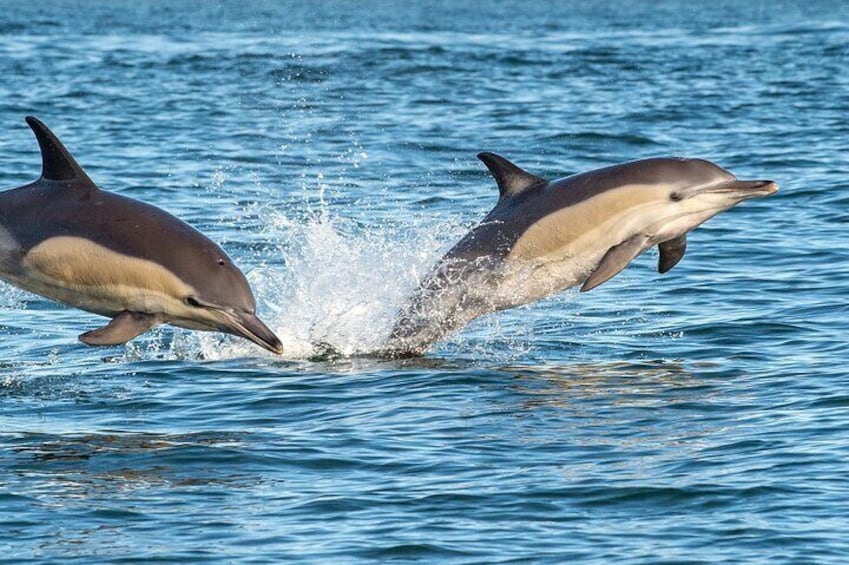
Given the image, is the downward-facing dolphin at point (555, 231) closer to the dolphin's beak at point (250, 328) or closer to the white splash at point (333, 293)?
the white splash at point (333, 293)

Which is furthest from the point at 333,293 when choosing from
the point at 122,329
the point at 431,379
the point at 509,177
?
the point at 122,329

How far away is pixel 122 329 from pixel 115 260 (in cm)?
42

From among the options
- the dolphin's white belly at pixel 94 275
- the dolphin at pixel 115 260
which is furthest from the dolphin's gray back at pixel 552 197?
the dolphin's white belly at pixel 94 275

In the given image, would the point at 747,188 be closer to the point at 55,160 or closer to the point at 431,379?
the point at 431,379

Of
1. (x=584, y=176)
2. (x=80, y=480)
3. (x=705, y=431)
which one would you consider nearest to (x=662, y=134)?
(x=584, y=176)

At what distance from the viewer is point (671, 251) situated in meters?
12.3

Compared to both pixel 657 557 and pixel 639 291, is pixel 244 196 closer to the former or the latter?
pixel 639 291

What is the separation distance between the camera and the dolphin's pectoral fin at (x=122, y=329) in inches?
377

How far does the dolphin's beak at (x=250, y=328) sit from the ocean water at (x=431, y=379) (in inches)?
21.2

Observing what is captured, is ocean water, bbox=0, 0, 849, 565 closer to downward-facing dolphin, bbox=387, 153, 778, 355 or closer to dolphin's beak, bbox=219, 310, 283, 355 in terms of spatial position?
downward-facing dolphin, bbox=387, 153, 778, 355

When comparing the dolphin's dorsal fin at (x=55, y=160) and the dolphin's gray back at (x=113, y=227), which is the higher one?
the dolphin's dorsal fin at (x=55, y=160)

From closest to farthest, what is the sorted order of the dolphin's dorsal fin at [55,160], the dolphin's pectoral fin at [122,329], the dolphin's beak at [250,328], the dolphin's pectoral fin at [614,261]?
the dolphin's pectoral fin at [122,329] → the dolphin's beak at [250,328] → the dolphin's dorsal fin at [55,160] → the dolphin's pectoral fin at [614,261]

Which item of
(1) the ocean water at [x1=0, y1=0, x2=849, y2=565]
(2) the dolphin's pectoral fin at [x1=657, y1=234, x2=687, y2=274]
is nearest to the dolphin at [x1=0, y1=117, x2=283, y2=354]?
(1) the ocean water at [x1=0, y1=0, x2=849, y2=565]

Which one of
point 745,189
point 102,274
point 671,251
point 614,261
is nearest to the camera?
point 102,274
